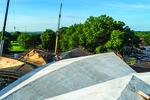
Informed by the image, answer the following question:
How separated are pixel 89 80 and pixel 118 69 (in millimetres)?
Result: 4170

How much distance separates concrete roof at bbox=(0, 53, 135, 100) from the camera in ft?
51.8

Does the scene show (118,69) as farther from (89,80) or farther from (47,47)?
(47,47)

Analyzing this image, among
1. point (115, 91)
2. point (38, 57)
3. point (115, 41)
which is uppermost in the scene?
point (115, 91)

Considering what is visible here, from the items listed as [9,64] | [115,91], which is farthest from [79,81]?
[9,64]

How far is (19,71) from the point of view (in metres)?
26.2

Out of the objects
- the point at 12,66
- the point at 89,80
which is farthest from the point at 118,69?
the point at 12,66

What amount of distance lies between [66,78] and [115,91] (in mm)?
4010

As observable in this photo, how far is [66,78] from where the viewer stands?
17.8 meters

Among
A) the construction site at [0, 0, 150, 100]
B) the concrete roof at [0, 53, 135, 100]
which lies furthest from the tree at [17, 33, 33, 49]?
the concrete roof at [0, 53, 135, 100]

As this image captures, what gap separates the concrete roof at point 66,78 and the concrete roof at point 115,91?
1481 millimetres

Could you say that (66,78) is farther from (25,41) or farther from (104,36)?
(25,41)

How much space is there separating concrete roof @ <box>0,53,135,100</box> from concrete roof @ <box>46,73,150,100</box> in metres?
1.48

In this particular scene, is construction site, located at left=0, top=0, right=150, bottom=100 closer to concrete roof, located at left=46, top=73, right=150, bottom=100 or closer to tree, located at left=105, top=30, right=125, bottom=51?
concrete roof, located at left=46, top=73, right=150, bottom=100

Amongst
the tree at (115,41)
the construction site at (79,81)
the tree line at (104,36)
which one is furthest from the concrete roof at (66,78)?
the tree line at (104,36)
